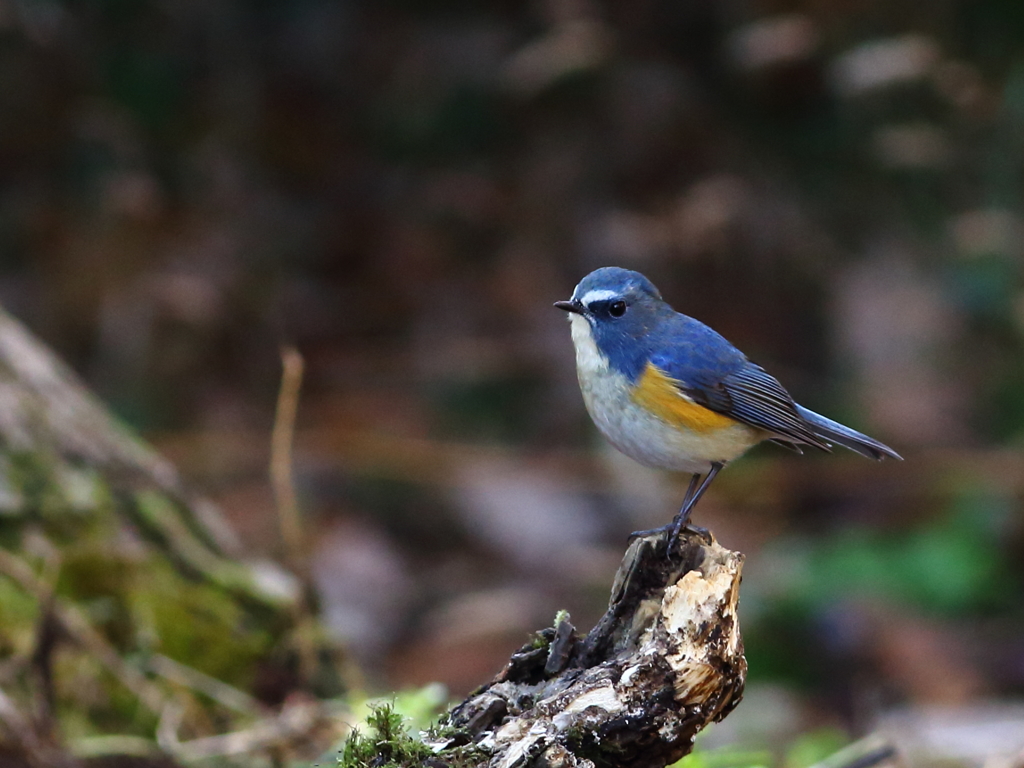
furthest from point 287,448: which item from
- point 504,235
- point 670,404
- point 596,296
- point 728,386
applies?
point 504,235

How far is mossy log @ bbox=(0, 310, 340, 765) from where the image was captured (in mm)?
3709

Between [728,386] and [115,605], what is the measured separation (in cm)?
223

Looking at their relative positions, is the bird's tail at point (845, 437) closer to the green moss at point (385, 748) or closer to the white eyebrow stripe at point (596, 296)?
the white eyebrow stripe at point (596, 296)

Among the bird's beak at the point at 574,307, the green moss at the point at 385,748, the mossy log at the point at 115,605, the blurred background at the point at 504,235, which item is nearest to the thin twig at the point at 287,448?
the mossy log at the point at 115,605

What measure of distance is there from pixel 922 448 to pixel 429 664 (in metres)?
3.64

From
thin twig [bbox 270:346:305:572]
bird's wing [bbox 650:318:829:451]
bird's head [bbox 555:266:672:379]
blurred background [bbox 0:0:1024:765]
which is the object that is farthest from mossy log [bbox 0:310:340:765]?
blurred background [bbox 0:0:1024:765]

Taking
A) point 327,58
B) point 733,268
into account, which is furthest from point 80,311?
point 733,268

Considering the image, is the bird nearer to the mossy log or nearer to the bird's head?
the bird's head

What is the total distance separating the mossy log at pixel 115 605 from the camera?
12.2 ft

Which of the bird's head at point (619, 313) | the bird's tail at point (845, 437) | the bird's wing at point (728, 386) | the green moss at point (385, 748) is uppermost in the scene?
the bird's head at point (619, 313)

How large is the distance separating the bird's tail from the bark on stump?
40.0 inches

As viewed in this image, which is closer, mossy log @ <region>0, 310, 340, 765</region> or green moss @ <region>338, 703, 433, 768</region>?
green moss @ <region>338, 703, 433, 768</region>

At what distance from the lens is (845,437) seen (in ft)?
11.5

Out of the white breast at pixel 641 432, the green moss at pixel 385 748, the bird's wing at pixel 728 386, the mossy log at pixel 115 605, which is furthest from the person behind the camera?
the mossy log at pixel 115 605
